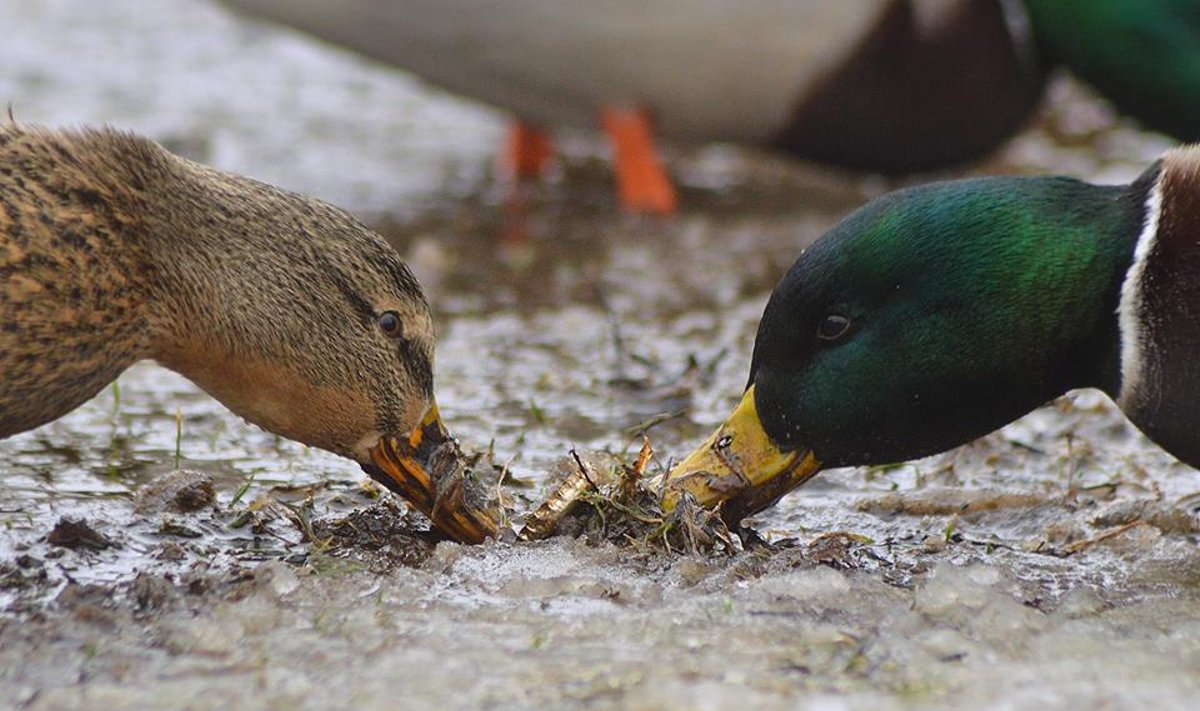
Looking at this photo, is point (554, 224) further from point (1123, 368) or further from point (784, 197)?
point (1123, 368)

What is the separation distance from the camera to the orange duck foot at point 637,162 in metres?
7.16

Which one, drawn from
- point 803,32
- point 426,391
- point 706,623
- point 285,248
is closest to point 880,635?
point 706,623

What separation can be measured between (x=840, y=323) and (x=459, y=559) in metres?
0.83

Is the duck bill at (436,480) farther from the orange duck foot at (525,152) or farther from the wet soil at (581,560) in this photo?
the orange duck foot at (525,152)

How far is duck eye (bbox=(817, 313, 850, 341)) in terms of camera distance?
354cm

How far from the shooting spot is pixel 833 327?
3.54 m

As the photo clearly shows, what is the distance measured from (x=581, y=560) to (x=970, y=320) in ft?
2.77

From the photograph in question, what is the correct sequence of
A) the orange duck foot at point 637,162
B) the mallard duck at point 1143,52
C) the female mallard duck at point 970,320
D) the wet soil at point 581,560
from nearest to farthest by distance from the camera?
1. the wet soil at point 581,560
2. the female mallard duck at point 970,320
3. the mallard duck at point 1143,52
4. the orange duck foot at point 637,162

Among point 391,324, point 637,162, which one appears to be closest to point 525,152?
point 637,162

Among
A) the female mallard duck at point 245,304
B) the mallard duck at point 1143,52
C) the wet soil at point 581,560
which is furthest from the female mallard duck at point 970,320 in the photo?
the mallard duck at point 1143,52

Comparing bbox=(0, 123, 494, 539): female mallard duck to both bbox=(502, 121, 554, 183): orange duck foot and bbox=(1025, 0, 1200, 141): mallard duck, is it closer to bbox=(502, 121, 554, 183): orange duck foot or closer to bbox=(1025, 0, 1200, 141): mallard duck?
bbox=(1025, 0, 1200, 141): mallard duck

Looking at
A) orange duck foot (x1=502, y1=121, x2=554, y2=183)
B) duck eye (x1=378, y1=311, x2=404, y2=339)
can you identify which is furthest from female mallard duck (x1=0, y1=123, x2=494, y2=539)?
orange duck foot (x1=502, y1=121, x2=554, y2=183)

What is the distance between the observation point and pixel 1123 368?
3537mm

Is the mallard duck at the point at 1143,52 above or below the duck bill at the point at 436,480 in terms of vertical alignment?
above
